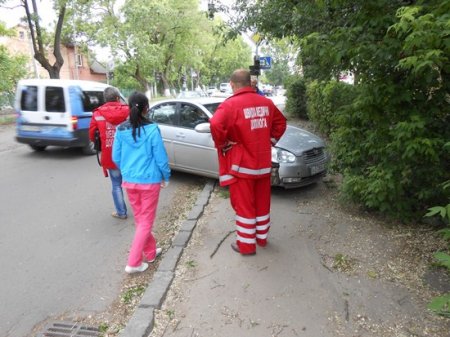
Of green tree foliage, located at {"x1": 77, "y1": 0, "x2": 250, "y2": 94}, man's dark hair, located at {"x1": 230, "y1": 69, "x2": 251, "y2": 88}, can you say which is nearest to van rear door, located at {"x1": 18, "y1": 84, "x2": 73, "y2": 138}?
man's dark hair, located at {"x1": 230, "y1": 69, "x2": 251, "y2": 88}

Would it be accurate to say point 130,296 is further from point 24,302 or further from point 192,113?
point 192,113

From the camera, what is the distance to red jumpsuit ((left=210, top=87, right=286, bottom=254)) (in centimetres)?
375

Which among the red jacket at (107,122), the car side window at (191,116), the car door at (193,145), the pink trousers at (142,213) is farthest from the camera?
the car side window at (191,116)

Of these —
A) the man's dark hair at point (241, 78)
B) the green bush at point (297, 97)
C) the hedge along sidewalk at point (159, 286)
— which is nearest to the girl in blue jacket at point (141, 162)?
the hedge along sidewalk at point (159, 286)

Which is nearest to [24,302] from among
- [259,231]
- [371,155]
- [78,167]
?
[259,231]

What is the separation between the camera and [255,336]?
9.50ft

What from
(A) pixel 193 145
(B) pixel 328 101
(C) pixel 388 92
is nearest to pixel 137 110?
(C) pixel 388 92

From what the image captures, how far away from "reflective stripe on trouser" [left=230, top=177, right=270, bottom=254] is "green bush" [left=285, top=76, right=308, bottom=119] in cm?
1231

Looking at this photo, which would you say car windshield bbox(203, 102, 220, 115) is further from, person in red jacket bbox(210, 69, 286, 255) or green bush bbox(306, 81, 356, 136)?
person in red jacket bbox(210, 69, 286, 255)

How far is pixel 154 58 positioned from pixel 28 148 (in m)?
19.8

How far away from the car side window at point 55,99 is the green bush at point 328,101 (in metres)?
5.91

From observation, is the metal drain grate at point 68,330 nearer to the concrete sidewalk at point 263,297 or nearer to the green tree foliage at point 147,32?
the concrete sidewalk at point 263,297

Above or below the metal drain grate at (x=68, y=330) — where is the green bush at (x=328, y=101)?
above

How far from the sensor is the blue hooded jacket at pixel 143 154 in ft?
12.2
